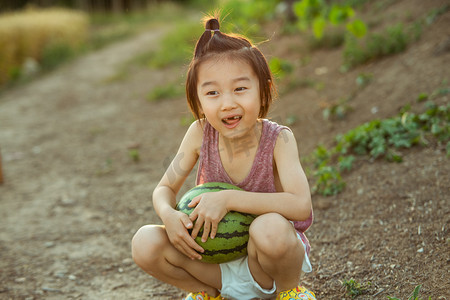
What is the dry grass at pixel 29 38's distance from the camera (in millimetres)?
13914

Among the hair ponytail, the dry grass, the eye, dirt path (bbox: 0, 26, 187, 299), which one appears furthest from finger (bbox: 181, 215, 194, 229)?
the dry grass

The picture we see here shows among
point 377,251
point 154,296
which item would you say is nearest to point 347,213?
point 377,251

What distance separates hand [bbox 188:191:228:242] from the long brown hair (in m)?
0.62

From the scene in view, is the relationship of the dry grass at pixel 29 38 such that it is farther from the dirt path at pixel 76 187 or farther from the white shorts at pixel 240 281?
the white shorts at pixel 240 281

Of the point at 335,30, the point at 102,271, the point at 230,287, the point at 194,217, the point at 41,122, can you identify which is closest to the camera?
the point at 194,217

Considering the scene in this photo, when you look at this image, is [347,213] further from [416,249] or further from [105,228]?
[105,228]

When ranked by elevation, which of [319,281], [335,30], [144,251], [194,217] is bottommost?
[319,281]

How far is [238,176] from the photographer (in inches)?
109

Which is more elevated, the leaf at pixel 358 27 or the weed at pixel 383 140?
the leaf at pixel 358 27

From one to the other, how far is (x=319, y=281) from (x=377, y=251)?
48 centimetres

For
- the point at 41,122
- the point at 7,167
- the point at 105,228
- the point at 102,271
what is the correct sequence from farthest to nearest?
the point at 41,122
the point at 7,167
the point at 105,228
the point at 102,271

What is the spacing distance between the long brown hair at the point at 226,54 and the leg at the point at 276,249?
2.45 ft

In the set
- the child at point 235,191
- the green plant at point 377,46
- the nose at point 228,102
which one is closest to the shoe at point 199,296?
the child at point 235,191

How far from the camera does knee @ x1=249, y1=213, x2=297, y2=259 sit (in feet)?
7.60
